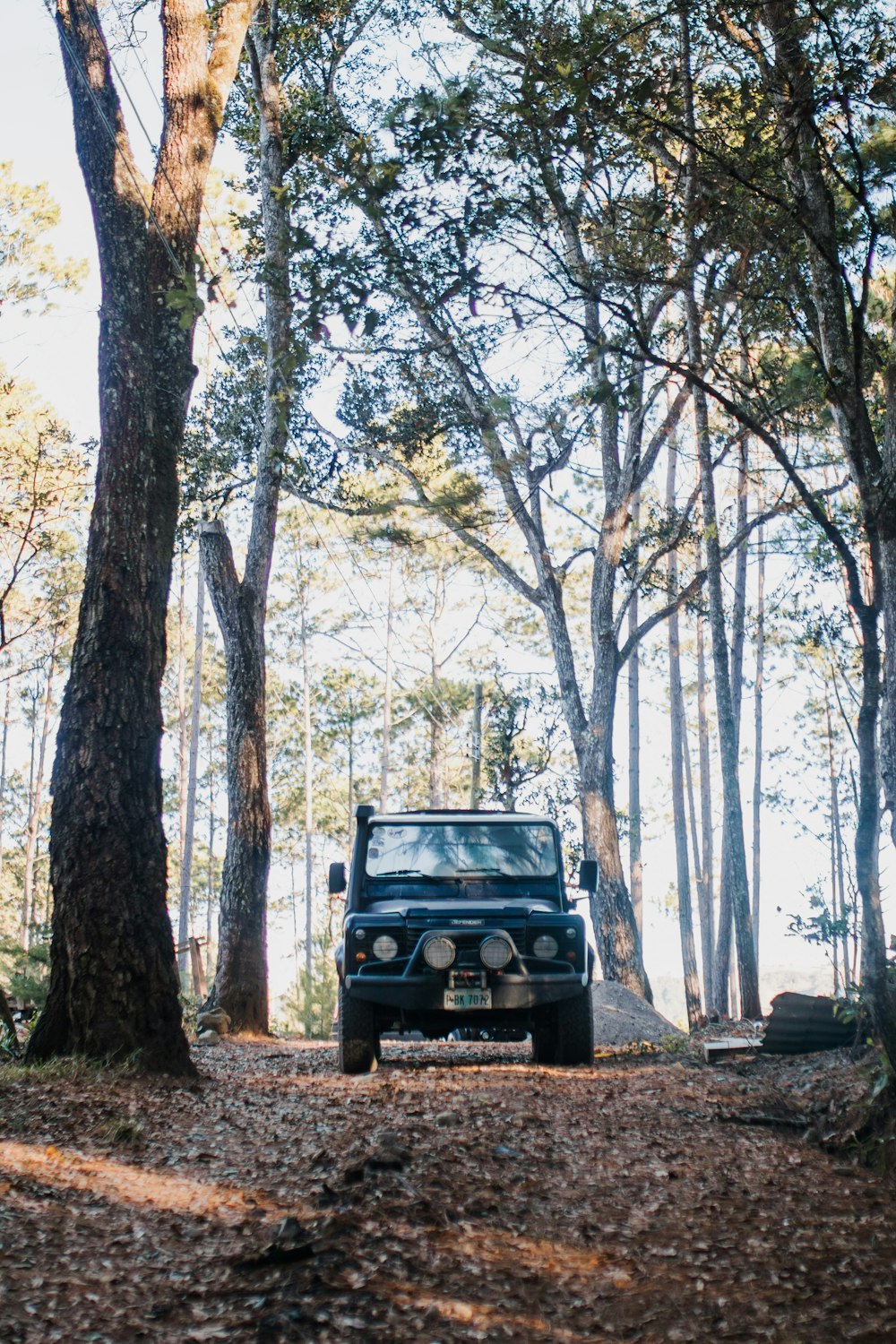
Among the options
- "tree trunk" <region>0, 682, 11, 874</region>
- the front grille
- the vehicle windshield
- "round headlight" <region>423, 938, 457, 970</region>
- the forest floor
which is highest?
"tree trunk" <region>0, 682, 11, 874</region>

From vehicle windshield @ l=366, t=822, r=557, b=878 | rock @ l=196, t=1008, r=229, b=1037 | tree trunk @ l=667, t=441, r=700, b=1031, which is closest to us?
vehicle windshield @ l=366, t=822, r=557, b=878

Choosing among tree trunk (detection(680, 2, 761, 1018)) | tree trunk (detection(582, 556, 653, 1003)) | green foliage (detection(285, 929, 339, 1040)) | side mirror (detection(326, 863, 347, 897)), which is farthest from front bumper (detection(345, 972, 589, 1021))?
tree trunk (detection(680, 2, 761, 1018))

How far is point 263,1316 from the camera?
3068 millimetres

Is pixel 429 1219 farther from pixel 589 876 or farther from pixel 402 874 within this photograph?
pixel 589 876

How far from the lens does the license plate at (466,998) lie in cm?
844

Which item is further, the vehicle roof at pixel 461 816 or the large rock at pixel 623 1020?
the large rock at pixel 623 1020

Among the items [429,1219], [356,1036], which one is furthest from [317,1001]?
[429,1219]

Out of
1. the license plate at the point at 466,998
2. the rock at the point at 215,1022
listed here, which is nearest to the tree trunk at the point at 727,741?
the rock at the point at 215,1022

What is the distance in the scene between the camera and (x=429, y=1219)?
12.9 feet

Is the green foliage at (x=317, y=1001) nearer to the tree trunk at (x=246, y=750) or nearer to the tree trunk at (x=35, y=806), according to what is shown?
the tree trunk at (x=246, y=750)

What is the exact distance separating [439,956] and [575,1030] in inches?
53.5

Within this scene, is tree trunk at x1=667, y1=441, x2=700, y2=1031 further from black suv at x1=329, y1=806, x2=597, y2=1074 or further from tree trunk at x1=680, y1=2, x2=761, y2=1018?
black suv at x1=329, y1=806, x2=597, y2=1074

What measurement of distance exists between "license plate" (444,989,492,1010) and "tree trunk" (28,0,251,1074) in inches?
77.2

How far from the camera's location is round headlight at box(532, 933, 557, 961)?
345 inches
